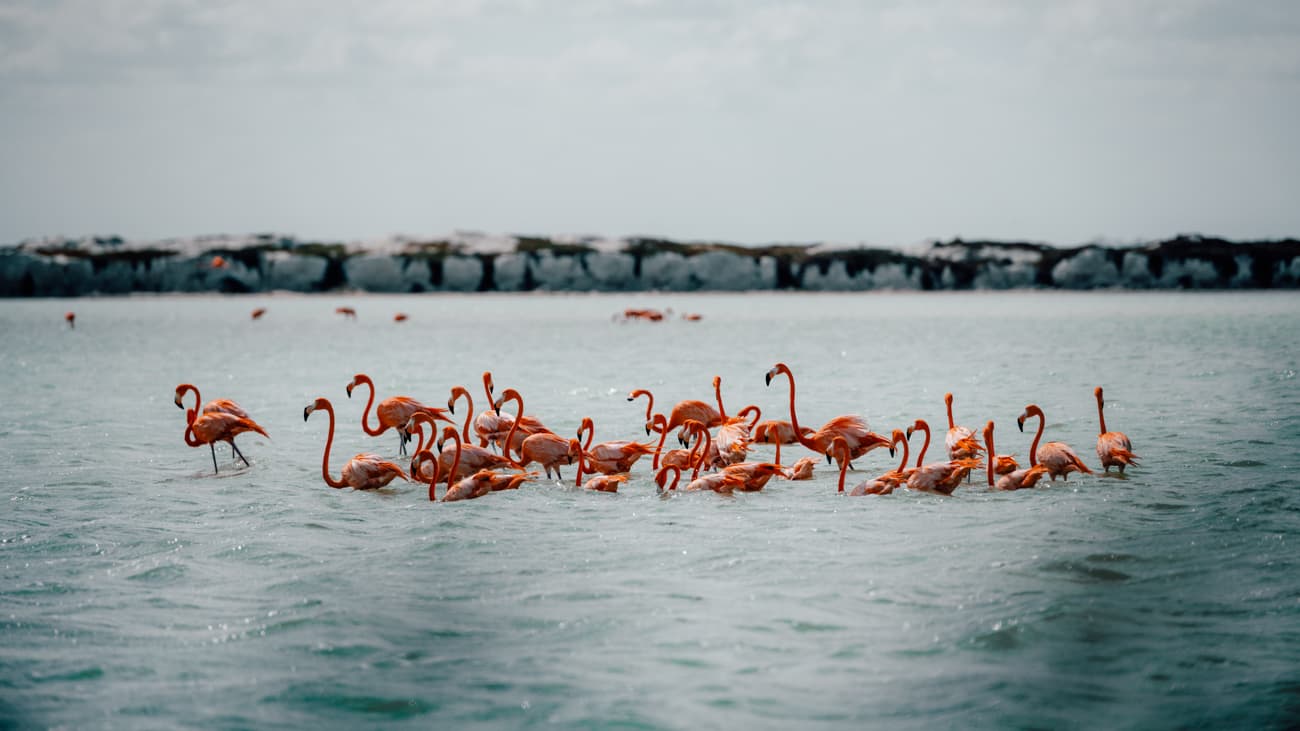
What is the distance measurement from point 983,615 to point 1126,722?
186 centimetres

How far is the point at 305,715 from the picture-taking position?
7016 mm

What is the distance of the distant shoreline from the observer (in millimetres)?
118750

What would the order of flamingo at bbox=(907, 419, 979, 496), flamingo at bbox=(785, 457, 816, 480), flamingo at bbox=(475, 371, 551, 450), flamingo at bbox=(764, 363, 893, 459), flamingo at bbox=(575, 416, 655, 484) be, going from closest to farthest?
1. flamingo at bbox=(907, 419, 979, 496)
2. flamingo at bbox=(785, 457, 816, 480)
3. flamingo at bbox=(575, 416, 655, 484)
4. flamingo at bbox=(764, 363, 893, 459)
5. flamingo at bbox=(475, 371, 551, 450)

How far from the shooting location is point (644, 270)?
416 feet

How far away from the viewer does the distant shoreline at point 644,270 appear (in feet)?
390

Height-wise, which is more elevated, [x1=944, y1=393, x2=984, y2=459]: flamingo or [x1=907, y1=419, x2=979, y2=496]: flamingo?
[x1=944, y1=393, x2=984, y2=459]: flamingo

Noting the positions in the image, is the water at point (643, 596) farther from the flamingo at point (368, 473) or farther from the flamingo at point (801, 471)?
the flamingo at point (801, 471)

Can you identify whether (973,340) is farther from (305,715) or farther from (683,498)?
(305,715)

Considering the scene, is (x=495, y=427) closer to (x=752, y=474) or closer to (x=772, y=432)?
(x=772, y=432)

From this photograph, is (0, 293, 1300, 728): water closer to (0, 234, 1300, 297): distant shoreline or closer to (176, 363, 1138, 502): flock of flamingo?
(176, 363, 1138, 502): flock of flamingo

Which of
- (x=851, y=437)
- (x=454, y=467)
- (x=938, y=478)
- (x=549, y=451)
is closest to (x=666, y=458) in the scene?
(x=549, y=451)

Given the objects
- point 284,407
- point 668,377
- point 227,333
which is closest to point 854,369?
point 668,377

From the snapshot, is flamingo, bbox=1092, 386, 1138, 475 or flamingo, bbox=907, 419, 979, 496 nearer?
flamingo, bbox=907, 419, 979, 496

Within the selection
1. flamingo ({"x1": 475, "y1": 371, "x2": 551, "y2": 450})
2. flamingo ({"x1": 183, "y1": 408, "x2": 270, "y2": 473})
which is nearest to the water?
flamingo ({"x1": 183, "y1": 408, "x2": 270, "y2": 473})
